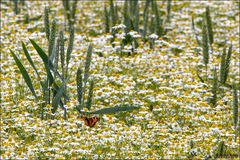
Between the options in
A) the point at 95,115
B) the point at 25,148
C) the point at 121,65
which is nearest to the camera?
the point at 25,148

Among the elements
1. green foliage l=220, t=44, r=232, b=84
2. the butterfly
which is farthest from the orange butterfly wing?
green foliage l=220, t=44, r=232, b=84

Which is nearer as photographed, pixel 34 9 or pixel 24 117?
pixel 24 117

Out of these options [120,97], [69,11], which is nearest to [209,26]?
[69,11]

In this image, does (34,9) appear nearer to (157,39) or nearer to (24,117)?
(157,39)

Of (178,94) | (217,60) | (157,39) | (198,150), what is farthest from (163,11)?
(198,150)

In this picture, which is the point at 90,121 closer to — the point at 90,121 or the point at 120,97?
the point at 90,121

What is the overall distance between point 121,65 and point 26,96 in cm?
172

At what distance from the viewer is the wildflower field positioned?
7133mm

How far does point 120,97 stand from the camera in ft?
27.6

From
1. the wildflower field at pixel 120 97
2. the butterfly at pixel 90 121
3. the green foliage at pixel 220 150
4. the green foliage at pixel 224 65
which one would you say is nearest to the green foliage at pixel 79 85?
the wildflower field at pixel 120 97

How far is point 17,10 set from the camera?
40.5ft

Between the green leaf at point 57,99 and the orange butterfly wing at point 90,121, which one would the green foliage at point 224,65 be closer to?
the orange butterfly wing at point 90,121

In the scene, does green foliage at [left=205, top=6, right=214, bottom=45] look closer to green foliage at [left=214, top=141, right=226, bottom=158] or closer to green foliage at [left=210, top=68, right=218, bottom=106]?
green foliage at [left=210, top=68, right=218, bottom=106]

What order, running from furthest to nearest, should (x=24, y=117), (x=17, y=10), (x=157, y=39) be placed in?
(x=17, y=10)
(x=157, y=39)
(x=24, y=117)
